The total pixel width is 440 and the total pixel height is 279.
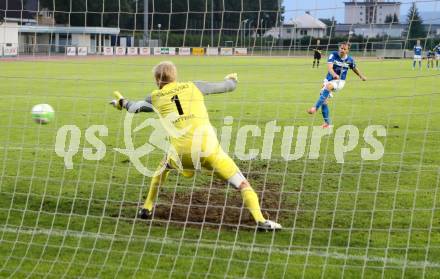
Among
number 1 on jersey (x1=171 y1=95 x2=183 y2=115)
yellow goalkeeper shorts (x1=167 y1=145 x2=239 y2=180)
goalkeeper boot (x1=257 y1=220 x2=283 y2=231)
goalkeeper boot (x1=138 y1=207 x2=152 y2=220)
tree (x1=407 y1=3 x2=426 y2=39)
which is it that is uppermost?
tree (x1=407 y1=3 x2=426 y2=39)

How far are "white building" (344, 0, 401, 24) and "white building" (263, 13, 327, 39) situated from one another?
0.36m

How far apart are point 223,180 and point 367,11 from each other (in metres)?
2.57

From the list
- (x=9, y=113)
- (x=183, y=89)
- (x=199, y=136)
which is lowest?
(x=9, y=113)

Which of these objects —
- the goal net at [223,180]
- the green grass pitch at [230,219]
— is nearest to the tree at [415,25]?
the goal net at [223,180]

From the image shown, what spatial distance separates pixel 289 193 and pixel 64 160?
428 centimetres

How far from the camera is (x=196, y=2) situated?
1159cm

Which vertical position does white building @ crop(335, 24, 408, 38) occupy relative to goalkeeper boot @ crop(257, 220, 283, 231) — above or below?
above

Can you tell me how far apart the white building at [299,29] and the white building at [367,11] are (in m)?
0.36

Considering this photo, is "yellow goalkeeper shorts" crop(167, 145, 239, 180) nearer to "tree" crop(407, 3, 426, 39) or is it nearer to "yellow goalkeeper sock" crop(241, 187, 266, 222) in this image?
"yellow goalkeeper sock" crop(241, 187, 266, 222)

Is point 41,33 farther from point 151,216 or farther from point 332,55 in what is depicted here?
point 332,55

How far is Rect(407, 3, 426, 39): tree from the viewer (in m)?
6.85

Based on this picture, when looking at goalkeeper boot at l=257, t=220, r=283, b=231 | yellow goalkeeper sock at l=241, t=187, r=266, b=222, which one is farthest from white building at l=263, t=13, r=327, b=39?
goalkeeper boot at l=257, t=220, r=283, b=231

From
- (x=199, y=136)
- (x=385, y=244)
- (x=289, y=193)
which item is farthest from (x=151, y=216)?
(x=385, y=244)

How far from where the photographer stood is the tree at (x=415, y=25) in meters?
6.85
